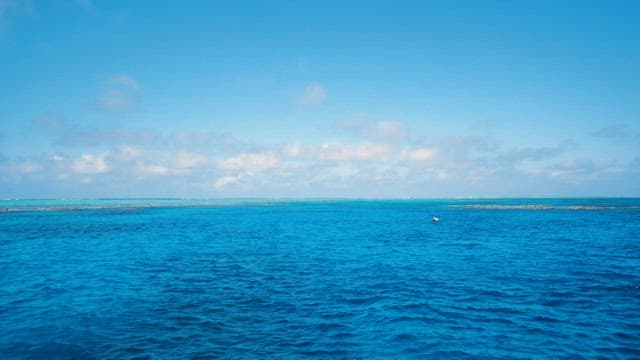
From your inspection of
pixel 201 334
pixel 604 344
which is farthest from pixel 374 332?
pixel 604 344

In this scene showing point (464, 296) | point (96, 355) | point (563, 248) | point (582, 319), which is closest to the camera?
point (96, 355)

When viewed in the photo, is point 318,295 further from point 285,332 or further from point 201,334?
point 201,334

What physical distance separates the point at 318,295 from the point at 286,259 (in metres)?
14.8

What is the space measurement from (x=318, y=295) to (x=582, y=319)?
48.0 ft

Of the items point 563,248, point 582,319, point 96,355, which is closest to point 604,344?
point 582,319

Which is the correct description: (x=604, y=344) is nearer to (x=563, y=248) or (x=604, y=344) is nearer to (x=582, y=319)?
(x=582, y=319)

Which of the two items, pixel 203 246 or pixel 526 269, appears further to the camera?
pixel 203 246

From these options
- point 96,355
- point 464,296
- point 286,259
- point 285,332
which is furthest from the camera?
point 286,259

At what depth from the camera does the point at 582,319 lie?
19625 millimetres

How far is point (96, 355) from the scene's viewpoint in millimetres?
15258

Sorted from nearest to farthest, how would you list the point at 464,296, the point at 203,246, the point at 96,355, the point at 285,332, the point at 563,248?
the point at 96,355 < the point at 285,332 < the point at 464,296 < the point at 563,248 < the point at 203,246

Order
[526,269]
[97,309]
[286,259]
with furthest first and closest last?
[286,259], [526,269], [97,309]

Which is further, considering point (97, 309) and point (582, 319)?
point (97, 309)

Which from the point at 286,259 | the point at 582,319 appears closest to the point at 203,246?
the point at 286,259
